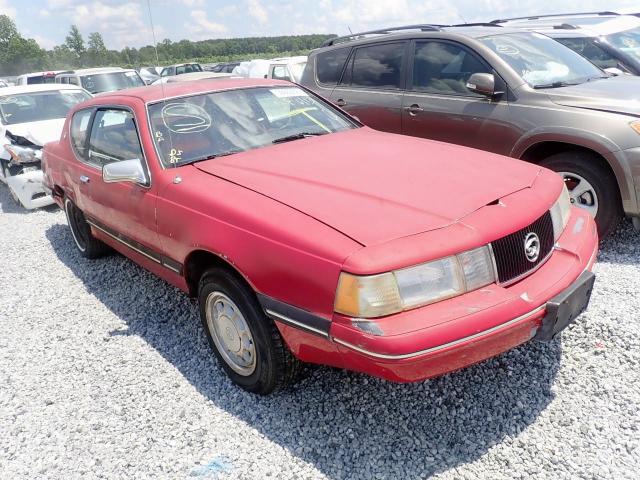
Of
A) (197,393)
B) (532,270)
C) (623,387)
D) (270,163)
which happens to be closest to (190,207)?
(270,163)

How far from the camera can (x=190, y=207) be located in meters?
2.73

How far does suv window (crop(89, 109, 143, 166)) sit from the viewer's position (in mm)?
3383

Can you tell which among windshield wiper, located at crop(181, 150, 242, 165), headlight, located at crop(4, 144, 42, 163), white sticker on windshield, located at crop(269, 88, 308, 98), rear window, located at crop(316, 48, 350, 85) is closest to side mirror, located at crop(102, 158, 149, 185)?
windshield wiper, located at crop(181, 150, 242, 165)

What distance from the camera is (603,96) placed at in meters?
4.08

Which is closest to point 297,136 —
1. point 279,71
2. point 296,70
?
point 296,70

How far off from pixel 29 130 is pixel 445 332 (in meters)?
7.10

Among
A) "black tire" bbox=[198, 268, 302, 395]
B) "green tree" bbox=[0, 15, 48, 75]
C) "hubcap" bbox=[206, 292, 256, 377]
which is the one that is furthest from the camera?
"green tree" bbox=[0, 15, 48, 75]

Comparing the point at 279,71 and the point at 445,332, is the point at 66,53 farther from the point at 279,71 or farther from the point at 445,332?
the point at 445,332

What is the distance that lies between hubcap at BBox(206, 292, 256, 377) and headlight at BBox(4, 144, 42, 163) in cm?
514

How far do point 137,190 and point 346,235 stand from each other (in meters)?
1.65

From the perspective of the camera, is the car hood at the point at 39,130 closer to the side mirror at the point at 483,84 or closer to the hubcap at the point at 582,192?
the side mirror at the point at 483,84

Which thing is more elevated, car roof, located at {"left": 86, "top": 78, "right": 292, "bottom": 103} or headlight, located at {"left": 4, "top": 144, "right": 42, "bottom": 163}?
car roof, located at {"left": 86, "top": 78, "right": 292, "bottom": 103}

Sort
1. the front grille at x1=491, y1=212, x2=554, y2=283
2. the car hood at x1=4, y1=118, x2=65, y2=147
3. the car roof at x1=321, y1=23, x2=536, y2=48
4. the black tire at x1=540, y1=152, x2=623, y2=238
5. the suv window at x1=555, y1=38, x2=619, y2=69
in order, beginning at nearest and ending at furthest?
the front grille at x1=491, y1=212, x2=554, y2=283
the black tire at x1=540, y1=152, x2=623, y2=238
the car roof at x1=321, y1=23, x2=536, y2=48
the suv window at x1=555, y1=38, x2=619, y2=69
the car hood at x1=4, y1=118, x2=65, y2=147

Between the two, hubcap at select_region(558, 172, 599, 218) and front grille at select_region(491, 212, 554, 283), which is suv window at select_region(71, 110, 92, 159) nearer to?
front grille at select_region(491, 212, 554, 283)
